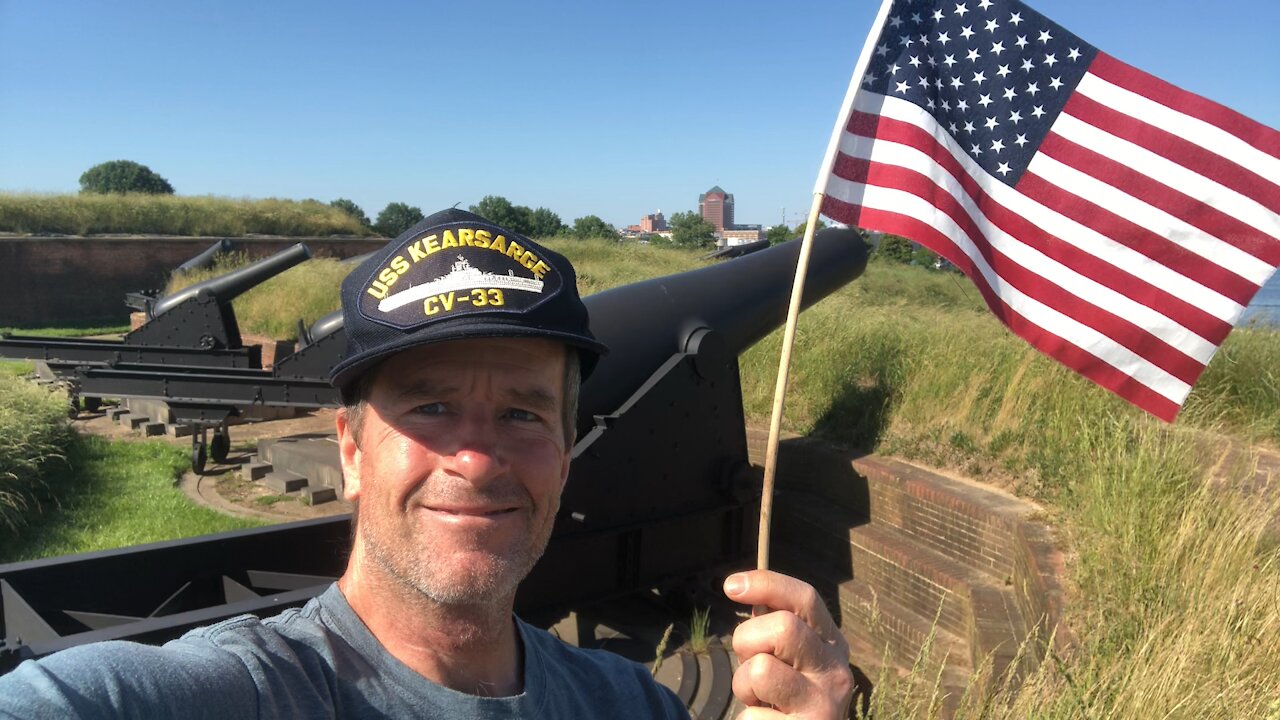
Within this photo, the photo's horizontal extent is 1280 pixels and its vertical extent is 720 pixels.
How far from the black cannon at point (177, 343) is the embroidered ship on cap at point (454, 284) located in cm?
957

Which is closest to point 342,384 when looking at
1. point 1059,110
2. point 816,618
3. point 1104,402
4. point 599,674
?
point 599,674

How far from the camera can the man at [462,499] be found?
1.07 metres

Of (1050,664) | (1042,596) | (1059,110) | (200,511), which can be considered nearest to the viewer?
(1059,110)

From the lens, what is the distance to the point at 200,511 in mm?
6496

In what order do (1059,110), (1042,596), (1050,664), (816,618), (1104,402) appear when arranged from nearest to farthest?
1. (816,618)
2. (1059,110)
3. (1050,664)
4. (1042,596)
5. (1104,402)

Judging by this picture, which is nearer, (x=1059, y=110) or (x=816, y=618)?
(x=816, y=618)

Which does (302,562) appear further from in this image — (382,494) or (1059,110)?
(1059,110)

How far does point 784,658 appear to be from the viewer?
1108mm

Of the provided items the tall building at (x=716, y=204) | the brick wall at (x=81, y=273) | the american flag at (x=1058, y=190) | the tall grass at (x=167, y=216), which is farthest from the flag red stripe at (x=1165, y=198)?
the tall building at (x=716, y=204)

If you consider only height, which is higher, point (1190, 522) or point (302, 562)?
point (1190, 522)

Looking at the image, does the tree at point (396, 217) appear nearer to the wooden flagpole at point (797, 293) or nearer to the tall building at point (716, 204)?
the wooden flagpole at point (797, 293)

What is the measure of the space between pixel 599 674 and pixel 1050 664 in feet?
6.63

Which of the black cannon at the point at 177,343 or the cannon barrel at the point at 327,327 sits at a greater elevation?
the cannon barrel at the point at 327,327

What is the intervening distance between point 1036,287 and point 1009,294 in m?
0.08
